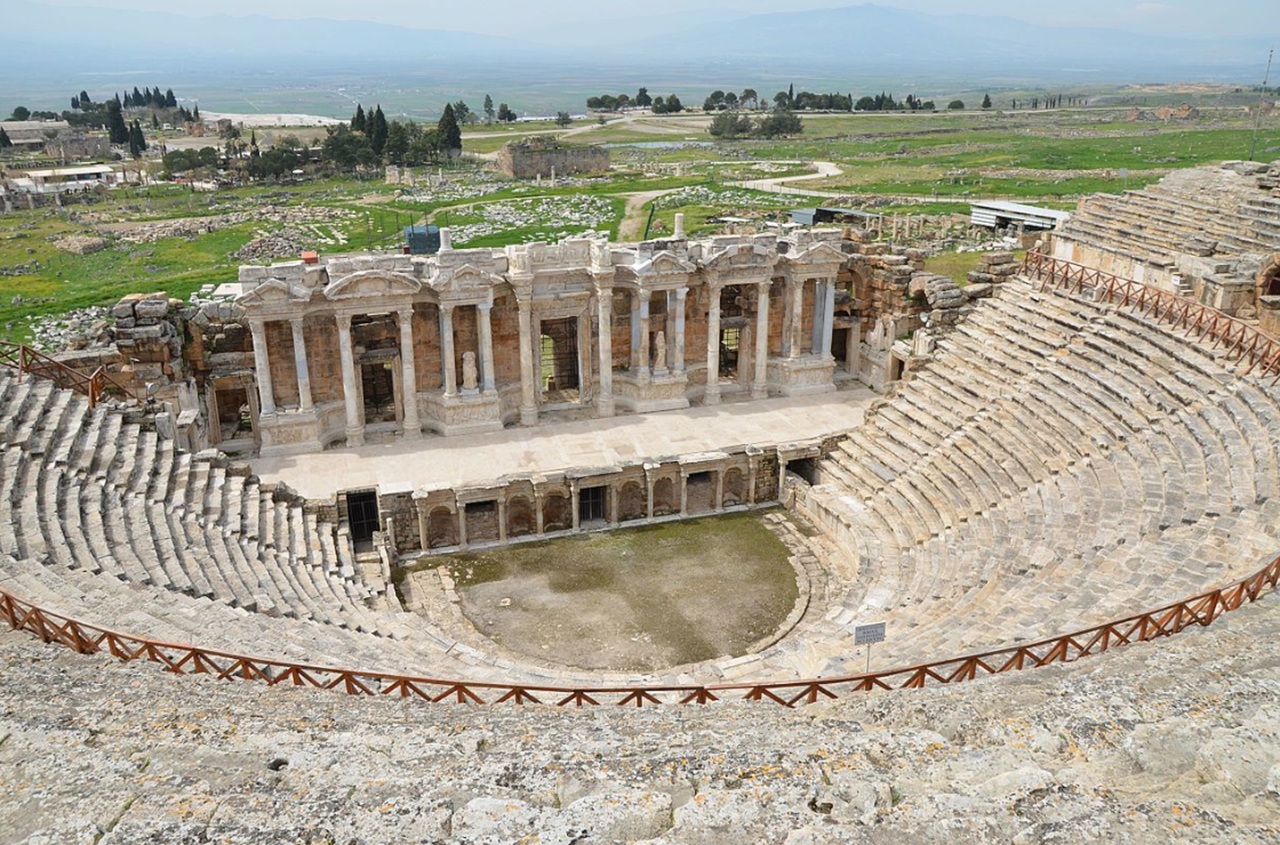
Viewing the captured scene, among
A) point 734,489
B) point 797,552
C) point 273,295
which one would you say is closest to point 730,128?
point 734,489

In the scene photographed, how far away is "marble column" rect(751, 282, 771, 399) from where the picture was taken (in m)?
27.7

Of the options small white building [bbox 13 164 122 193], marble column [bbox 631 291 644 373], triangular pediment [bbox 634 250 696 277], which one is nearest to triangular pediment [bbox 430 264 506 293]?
triangular pediment [bbox 634 250 696 277]

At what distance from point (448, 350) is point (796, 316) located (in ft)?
31.6

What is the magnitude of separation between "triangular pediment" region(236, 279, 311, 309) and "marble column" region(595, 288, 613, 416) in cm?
717

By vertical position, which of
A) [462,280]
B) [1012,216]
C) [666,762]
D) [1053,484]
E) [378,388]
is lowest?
[378,388]

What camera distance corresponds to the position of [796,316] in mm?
28219

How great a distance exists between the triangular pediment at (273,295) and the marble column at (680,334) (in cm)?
930

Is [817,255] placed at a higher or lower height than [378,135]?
lower

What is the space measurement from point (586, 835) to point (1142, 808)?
12.2 ft

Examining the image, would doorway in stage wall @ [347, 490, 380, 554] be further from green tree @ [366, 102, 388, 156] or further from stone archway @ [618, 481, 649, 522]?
green tree @ [366, 102, 388, 156]

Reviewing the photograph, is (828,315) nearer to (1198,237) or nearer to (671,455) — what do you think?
(671,455)

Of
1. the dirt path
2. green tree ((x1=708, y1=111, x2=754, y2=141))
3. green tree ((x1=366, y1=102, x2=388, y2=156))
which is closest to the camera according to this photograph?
the dirt path

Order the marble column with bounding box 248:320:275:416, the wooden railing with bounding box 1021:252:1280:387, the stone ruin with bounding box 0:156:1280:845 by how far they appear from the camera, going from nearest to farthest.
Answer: the stone ruin with bounding box 0:156:1280:845 < the wooden railing with bounding box 1021:252:1280:387 < the marble column with bounding box 248:320:275:416

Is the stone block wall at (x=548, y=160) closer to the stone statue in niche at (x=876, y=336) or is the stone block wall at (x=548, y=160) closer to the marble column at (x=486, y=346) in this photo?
the stone statue in niche at (x=876, y=336)
